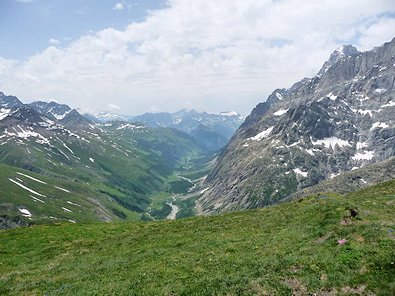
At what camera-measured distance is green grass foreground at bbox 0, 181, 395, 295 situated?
29.5m

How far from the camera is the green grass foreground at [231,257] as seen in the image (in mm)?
29547

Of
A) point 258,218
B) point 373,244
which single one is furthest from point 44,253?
point 373,244

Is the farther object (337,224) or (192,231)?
(192,231)

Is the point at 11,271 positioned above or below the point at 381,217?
below

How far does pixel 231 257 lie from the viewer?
3672 centimetres

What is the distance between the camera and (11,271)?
4406 centimetres

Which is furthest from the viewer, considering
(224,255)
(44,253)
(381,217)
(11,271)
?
(44,253)

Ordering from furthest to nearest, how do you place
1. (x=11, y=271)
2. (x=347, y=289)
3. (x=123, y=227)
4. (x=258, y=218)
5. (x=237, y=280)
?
1. (x=123, y=227)
2. (x=258, y=218)
3. (x=11, y=271)
4. (x=237, y=280)
5. (x=347, y=289)

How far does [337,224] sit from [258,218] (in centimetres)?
1687

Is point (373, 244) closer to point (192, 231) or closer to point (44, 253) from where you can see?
point (192, 231)

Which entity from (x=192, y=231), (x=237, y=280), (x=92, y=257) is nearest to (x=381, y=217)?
(x=237, y=280)

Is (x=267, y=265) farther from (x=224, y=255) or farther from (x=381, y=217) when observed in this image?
(x=381, y=217)

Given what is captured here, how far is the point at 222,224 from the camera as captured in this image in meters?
54.9

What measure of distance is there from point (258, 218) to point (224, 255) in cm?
1815
